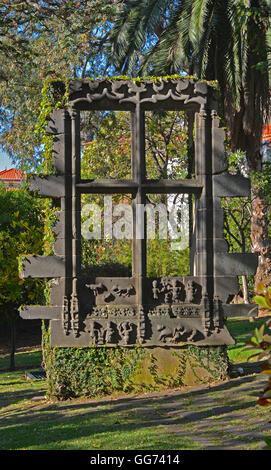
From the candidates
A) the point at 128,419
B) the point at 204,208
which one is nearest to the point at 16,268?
the point at 204,208

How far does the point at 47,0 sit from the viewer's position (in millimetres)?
19203

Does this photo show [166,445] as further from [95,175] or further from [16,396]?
[95,175]

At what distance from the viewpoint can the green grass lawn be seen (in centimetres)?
717

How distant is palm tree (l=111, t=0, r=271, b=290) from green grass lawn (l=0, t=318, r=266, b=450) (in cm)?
1007

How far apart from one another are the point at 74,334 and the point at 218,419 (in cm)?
317

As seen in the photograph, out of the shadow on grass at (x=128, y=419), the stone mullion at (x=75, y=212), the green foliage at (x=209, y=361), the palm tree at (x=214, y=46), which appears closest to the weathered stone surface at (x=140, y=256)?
the stone mullion at (x=75, y=212)

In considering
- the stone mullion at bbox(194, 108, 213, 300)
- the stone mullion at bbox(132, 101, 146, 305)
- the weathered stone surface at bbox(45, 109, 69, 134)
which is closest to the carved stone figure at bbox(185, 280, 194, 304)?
the stone mullion at bbox(194, 108, 213, 300)

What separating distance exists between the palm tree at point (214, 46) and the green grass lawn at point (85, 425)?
33.0 ft

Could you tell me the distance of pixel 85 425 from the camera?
8367mm

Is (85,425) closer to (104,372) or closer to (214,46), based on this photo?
(104,372)

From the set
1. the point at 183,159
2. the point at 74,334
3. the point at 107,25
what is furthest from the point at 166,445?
the point at 107,25

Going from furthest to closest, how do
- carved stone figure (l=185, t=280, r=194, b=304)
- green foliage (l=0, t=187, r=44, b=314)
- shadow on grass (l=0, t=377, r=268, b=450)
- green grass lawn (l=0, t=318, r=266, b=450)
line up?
green foliage (l=0, t=187, r=44, b=314) < carved stone figure (l=185, t=280, r=194, b=304) < shadow on grass (l=0, t=377, r=268, b=450) < green grass lawn (l=0, t=318, r=266, b=450)

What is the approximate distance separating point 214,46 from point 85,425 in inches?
514

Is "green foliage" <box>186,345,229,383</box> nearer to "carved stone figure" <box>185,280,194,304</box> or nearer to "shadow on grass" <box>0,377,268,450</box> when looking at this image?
"shadow on grass" <box>0,377,268,450</box>
